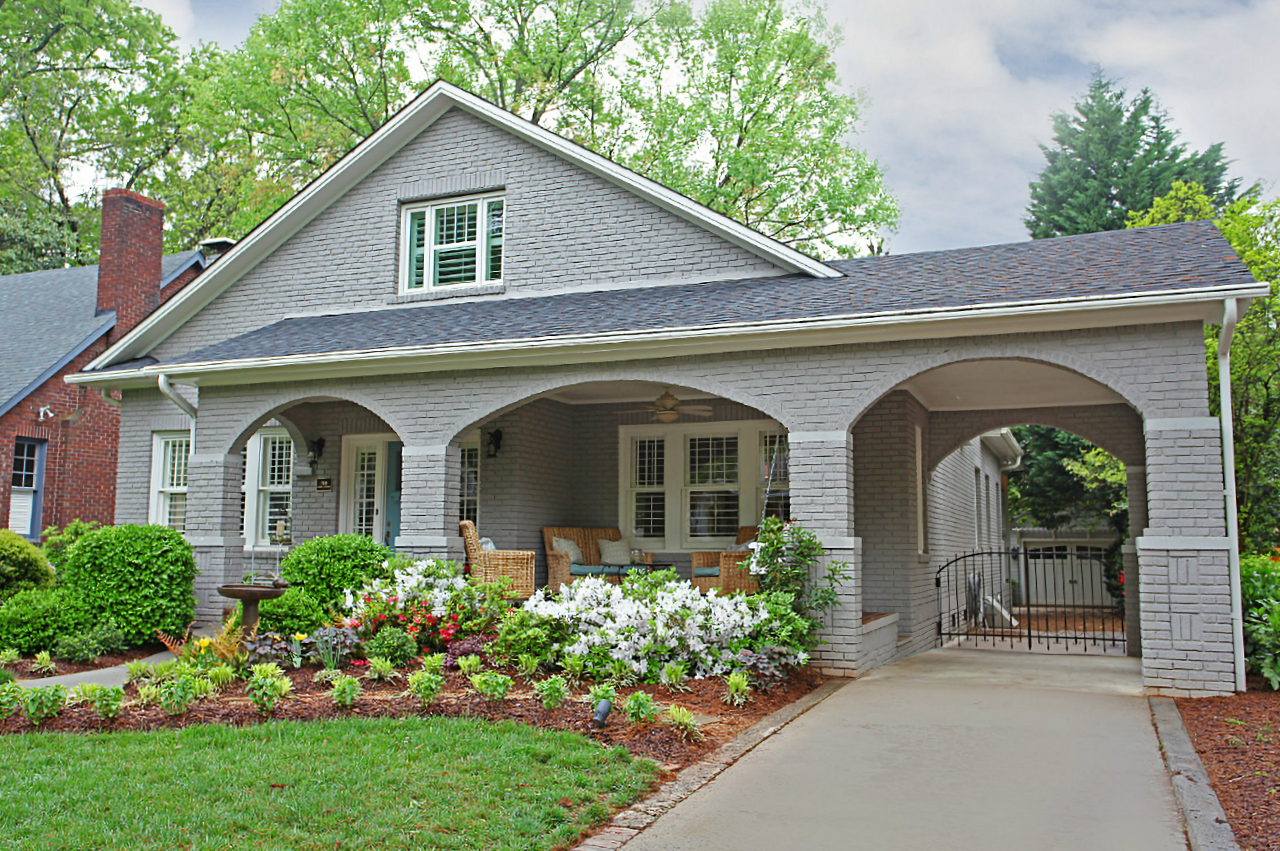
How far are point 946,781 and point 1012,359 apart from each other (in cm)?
433

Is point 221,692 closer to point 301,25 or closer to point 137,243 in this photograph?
point 137,243

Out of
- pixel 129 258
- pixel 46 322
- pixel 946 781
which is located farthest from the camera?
pixel 46 322

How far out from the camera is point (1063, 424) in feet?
40.8

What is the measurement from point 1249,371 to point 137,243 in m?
18.3

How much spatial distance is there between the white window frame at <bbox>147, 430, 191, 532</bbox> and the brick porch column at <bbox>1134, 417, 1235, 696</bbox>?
12054 mm

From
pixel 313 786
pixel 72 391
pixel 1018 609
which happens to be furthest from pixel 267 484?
pixel 1018 609

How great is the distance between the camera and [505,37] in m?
26.0

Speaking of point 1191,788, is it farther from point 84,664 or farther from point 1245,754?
point 84,664

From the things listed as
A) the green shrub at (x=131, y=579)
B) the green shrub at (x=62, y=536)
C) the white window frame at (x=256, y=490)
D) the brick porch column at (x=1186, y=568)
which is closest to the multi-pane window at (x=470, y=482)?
the white window frame at (x=256, y=490)

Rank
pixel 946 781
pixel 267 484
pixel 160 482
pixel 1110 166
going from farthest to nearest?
pixel 1110 166
pixel 267 484
pixel 160 482
pixel 946 781

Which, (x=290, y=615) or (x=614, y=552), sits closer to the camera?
(x=290, y=615)

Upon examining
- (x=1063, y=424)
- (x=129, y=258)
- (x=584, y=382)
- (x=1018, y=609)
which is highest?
(x=129, y=258)

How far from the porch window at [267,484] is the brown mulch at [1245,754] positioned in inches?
447

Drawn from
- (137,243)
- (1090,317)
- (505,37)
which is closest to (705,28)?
(505,37)
